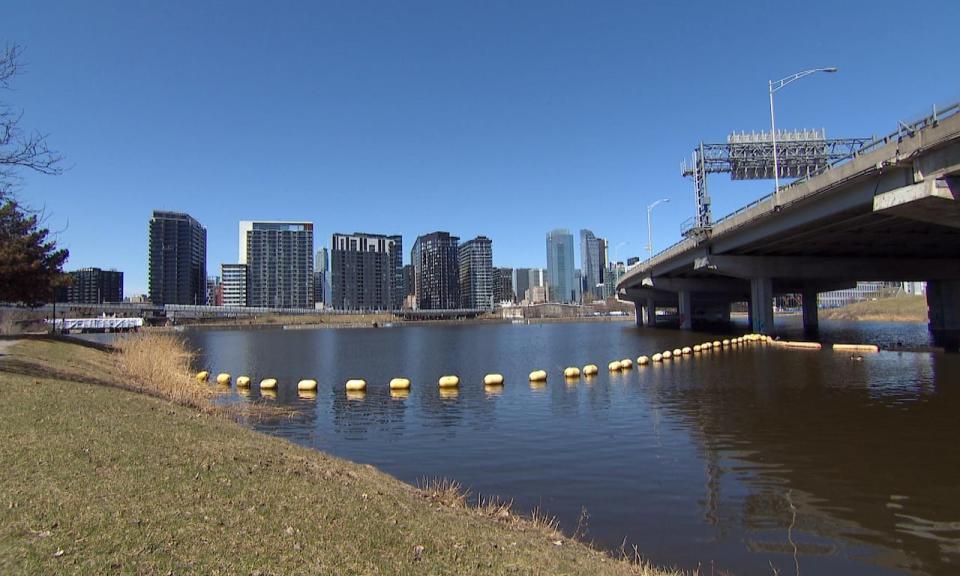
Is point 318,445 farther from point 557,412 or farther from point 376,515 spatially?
point 376,515

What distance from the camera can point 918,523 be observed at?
31.3 ft

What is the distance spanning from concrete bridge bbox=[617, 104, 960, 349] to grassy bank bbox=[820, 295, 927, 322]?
4921 cm

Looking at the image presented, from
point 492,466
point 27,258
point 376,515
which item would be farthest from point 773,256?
point 27,258

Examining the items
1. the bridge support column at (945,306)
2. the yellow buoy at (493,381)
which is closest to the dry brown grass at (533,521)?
the yellow buoy at (493,381)

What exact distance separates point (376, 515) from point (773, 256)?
62.1 meters

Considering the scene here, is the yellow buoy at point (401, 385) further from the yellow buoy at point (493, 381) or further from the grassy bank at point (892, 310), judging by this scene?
the grassy bank at point (892, 310)

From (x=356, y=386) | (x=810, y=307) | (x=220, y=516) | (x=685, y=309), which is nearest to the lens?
(x=220, y=516)

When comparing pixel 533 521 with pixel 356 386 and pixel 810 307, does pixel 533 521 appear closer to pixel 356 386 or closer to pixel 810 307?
Answer: pixel 356 386

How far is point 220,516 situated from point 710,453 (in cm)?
1242

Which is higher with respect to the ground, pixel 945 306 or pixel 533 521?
pixel 945 306

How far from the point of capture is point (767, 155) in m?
57.3

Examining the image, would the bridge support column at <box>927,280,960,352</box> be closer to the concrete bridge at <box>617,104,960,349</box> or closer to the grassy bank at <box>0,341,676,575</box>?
the concrete bridge at <box>617,104,960,349</box>

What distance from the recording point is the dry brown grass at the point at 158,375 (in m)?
21.4

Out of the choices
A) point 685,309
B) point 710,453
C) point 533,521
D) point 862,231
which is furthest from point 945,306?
point 533,521
